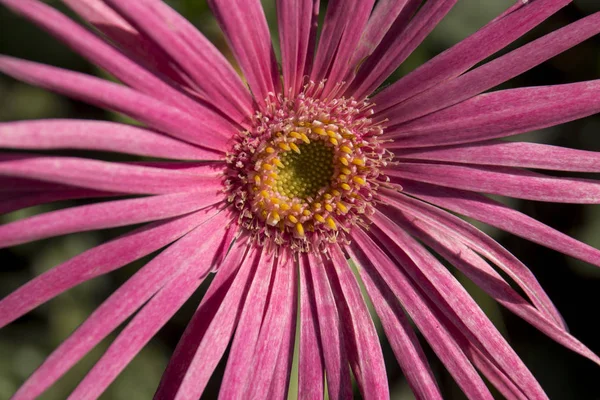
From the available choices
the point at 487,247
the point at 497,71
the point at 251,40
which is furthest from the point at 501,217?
the point at 251,40

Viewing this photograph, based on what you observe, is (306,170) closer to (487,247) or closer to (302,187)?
(302,187)

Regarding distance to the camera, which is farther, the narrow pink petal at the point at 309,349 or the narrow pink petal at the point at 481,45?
the narrow pink petal at the point at 309,349

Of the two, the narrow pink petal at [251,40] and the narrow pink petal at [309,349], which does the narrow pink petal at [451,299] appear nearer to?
the narrow pink petal at [309,349]

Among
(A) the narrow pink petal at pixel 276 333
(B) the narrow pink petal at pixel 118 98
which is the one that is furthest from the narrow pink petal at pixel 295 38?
(A) the narrow pink petal at pixel 276 333

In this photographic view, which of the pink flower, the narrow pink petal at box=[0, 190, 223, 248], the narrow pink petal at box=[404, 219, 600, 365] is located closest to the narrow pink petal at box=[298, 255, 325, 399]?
the pink flower

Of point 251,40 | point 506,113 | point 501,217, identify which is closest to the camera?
point 251,40

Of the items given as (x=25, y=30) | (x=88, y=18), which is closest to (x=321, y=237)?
(x=88, y=18)
